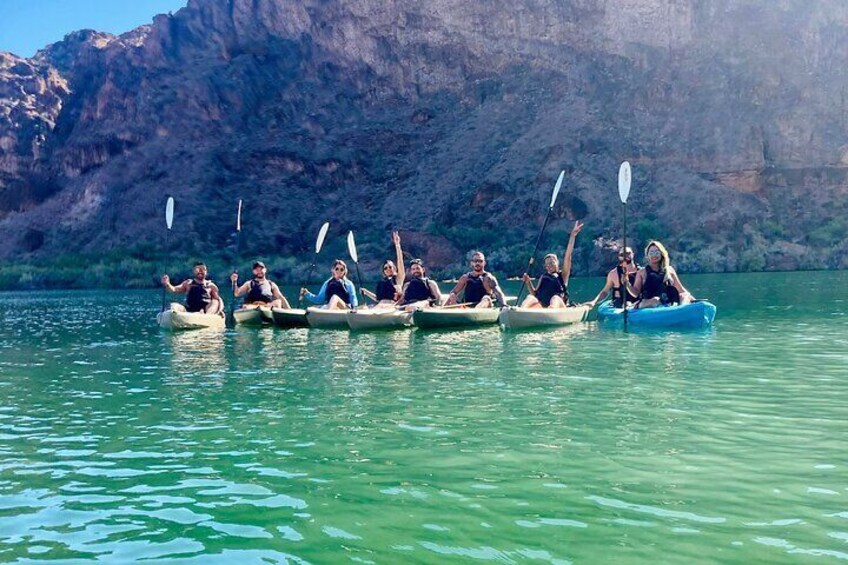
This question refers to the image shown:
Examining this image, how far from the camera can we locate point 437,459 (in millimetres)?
7965

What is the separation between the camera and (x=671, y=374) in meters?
12.8

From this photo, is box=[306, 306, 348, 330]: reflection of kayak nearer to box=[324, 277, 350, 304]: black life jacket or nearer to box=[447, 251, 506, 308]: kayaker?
box=[324, 277, 350, 304]: black life jacket

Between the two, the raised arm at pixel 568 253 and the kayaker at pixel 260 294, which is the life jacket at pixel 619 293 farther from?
the kayaker at pixel 260 294

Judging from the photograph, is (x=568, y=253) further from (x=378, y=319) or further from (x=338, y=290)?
(x=338, y=290)

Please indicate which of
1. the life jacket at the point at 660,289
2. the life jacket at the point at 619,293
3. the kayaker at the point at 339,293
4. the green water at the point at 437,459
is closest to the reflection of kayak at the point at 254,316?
the kayaker at the point at 339,293

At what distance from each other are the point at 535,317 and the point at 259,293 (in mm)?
8470

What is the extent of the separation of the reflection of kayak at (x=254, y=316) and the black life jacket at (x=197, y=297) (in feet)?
2.87

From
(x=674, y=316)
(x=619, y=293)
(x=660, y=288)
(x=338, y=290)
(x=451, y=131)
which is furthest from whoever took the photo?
(x=451, y=131)

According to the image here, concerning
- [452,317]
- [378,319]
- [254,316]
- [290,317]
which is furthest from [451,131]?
[452,317]

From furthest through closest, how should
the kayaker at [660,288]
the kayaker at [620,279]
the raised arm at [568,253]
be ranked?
the kayaker at [620,279] → the raised arm at [568,253] → the kayaker at [660,288]

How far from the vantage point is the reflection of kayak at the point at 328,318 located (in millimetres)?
22391

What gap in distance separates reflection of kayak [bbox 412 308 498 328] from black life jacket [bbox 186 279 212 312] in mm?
6330

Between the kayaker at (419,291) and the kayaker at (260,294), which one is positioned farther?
the kayaker at (260,294)

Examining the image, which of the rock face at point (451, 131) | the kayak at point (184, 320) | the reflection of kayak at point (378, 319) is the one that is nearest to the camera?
the reflection of kayak at point (378, 319)
